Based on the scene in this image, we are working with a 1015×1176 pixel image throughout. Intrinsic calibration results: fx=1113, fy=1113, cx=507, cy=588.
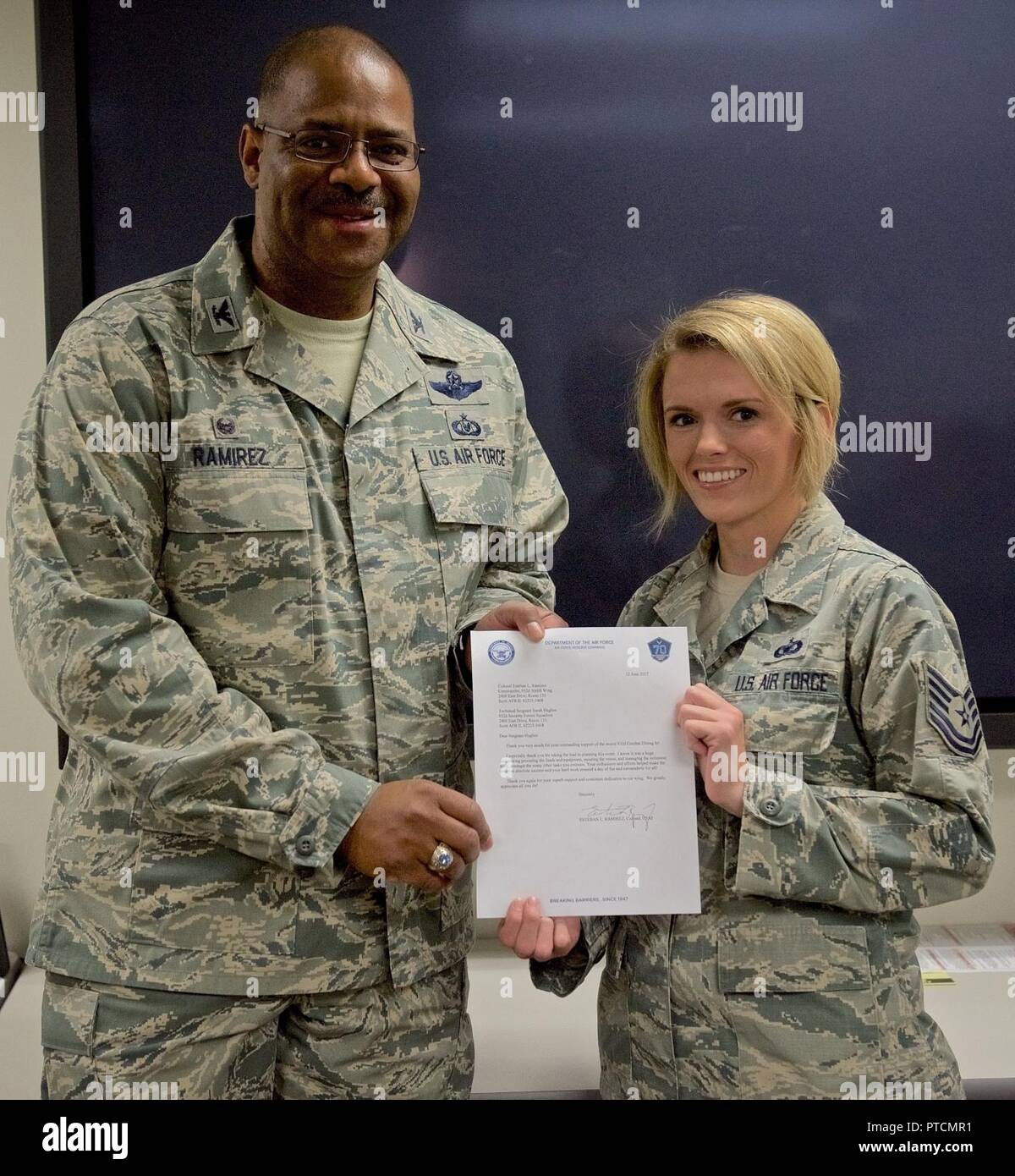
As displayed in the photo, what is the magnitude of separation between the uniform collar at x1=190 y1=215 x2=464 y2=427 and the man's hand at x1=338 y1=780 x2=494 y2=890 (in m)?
0.55

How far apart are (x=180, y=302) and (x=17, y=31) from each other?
100cm

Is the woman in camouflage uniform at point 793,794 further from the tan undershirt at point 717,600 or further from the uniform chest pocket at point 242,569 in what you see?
the uniform chest pocket at point 242,569

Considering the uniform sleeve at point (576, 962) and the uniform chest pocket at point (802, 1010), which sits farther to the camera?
the uniform sleeve at point (576, 962)

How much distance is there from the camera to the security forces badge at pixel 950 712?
141cm

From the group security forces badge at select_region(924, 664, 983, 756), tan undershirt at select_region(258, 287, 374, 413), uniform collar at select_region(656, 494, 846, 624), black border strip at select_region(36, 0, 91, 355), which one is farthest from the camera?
black border strip at select_region(36, 0, 91, 355)

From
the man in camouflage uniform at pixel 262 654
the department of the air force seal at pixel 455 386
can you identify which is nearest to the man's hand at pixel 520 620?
the man in camouflage uniform at pixel 262 654

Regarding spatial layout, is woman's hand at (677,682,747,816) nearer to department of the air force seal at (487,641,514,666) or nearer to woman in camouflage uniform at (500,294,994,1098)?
woman in camouflage uniform at (500,294,994,1098)

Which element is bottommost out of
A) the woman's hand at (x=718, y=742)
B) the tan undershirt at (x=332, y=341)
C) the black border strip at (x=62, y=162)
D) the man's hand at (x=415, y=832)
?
the man's hand at (x=415, y=832)

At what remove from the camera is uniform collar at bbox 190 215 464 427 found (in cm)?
159

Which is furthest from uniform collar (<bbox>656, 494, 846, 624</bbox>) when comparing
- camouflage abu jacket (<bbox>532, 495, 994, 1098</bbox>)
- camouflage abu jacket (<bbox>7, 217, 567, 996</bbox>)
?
camouflage abu jacket (<bbox>7, 217, 567, 996</bbox>)

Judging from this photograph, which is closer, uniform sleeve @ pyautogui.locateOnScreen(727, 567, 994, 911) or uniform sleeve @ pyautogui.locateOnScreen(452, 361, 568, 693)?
uniform sleeve @ pyautogui.locateOnScreen(727, 567, 994, 911)

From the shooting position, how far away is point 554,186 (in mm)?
2238

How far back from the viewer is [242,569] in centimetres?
156
